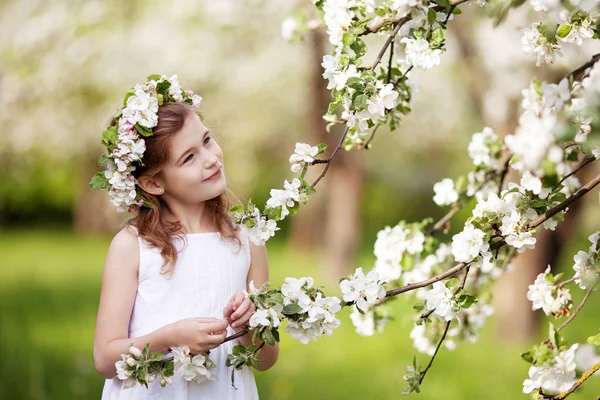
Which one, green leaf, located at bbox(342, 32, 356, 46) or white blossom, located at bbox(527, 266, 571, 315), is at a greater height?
A: green leaf, located at bbox(342, 32, 356, 46)

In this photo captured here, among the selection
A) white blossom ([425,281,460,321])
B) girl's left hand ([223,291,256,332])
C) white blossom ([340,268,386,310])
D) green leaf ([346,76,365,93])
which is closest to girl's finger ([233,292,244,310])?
girl's left hand ([223,291,256,332])

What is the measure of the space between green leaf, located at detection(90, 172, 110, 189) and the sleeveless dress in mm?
162

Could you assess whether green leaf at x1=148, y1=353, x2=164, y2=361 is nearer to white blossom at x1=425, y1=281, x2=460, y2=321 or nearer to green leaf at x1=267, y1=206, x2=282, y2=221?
green leaf at x1=267, y1=206, x2=282, y2=221

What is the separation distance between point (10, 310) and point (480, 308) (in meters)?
6.10

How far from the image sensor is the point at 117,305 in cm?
197

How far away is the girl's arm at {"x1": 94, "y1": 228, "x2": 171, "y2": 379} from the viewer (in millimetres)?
1909

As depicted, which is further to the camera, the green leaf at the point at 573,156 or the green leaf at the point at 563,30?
the green leaf at the point at 573,156

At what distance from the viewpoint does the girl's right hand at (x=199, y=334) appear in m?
1.77

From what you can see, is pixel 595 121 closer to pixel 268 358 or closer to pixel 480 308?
pixel 268 358

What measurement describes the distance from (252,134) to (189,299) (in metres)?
12.1

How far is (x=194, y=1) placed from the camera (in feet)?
28.5

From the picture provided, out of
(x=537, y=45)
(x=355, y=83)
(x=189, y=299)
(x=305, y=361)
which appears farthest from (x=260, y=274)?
(x=305, y=361)

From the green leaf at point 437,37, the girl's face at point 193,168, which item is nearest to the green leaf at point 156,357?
the girl's face at point 193,168

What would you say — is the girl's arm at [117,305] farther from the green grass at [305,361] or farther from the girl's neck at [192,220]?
the green grass at [305,361]
